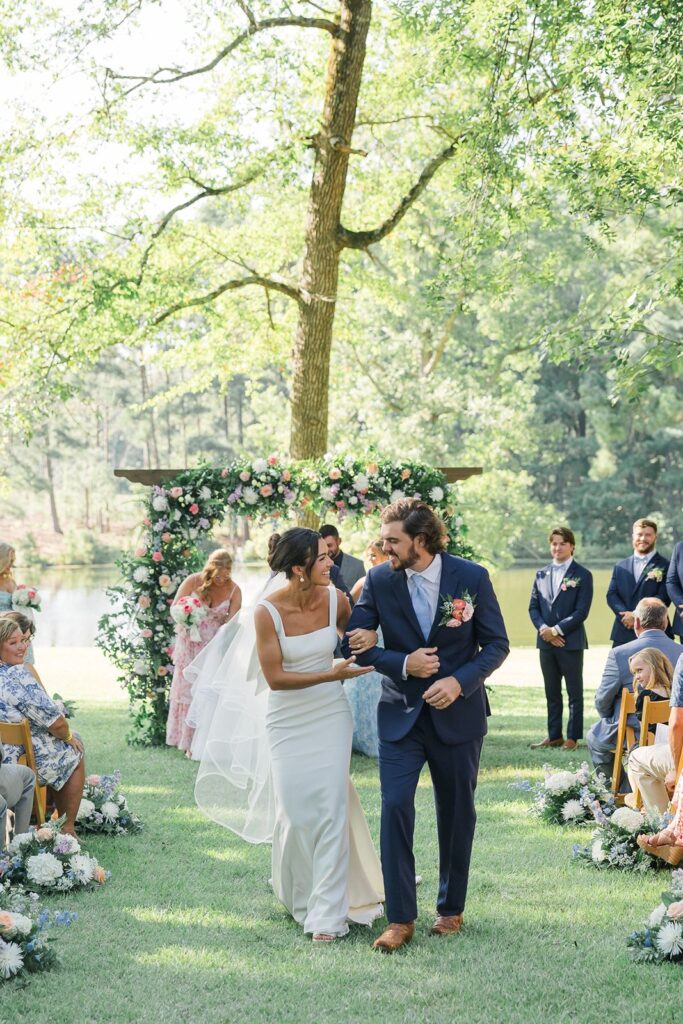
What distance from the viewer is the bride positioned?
5.92 m

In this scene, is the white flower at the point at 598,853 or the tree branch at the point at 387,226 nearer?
the white flower at the point at 598,853

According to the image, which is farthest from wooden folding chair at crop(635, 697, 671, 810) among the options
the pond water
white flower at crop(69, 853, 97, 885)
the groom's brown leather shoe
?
→ the pond water

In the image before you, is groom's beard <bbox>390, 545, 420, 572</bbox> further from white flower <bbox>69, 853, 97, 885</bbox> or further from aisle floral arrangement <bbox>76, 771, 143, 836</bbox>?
aisle floral arrangement <bbox>76, 771, 143, 836</bbox>

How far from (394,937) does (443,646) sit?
52.4 inches

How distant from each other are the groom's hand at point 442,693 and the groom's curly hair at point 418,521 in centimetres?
60

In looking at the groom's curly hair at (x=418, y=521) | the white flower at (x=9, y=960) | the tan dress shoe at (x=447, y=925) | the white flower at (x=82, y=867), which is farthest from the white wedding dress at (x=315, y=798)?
the white flower at (x=9, y=960)

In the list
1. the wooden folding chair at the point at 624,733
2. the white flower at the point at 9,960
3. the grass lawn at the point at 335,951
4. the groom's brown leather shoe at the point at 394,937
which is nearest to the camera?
the grass lawn at the point at 335,951

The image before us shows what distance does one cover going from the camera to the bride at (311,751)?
233 inches

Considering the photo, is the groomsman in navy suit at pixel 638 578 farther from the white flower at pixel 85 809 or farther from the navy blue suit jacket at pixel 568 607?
the white flower at pixel 85 809

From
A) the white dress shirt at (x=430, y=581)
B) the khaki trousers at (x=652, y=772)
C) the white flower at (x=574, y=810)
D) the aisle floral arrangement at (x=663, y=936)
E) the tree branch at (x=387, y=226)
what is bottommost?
the white flower at (x=574, y=810)

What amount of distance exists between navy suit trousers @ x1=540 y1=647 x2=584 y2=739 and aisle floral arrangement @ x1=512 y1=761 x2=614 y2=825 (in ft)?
10.3

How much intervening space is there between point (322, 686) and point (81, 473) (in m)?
47.2

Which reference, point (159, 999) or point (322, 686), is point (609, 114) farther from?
point (159, 999)

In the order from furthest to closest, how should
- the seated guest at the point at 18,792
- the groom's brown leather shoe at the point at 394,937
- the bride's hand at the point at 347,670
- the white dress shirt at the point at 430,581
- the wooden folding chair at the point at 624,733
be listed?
the wooden folding chair at the point at 624,733 → the seated guest at the point at 18,792 → the bride's hand at the point at 347,670 → the white dress shirt at the point at 430,581 → the groom's brown leather shoe at the point at 394,937
